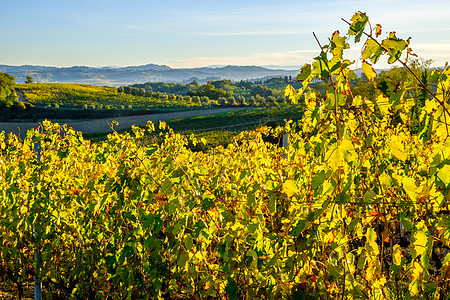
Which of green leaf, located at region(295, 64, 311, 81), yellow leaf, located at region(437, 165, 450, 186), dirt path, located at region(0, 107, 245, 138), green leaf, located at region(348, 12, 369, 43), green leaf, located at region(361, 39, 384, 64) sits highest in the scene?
green leaf, located at region(348, 12, 369, 43)

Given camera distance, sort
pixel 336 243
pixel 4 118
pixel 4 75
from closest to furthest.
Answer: pixel 336 243 → pixel 4 118 → pixel 4 75

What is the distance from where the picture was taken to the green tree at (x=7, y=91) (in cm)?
4662

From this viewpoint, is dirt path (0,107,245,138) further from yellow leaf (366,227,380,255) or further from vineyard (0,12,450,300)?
yellow leaf (366,227,380,255)

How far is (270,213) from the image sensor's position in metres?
1.67

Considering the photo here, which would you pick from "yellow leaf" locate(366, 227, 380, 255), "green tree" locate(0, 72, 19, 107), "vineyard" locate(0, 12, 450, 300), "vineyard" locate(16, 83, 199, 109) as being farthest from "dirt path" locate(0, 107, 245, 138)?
"yellow leaf" locate(366, 227, 380, 255)

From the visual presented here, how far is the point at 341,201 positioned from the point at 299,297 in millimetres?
622

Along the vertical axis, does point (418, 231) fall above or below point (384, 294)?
above

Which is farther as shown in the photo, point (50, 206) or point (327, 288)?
point (50, 206)

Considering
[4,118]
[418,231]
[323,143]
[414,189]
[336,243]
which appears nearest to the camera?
[414,189]

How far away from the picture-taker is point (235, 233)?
1687 millimetres

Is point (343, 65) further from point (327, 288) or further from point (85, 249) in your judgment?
point (85, 249)

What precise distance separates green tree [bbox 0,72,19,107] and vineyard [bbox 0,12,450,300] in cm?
5094

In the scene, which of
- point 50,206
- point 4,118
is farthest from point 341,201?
point 4,118

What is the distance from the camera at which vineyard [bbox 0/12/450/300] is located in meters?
1.27
